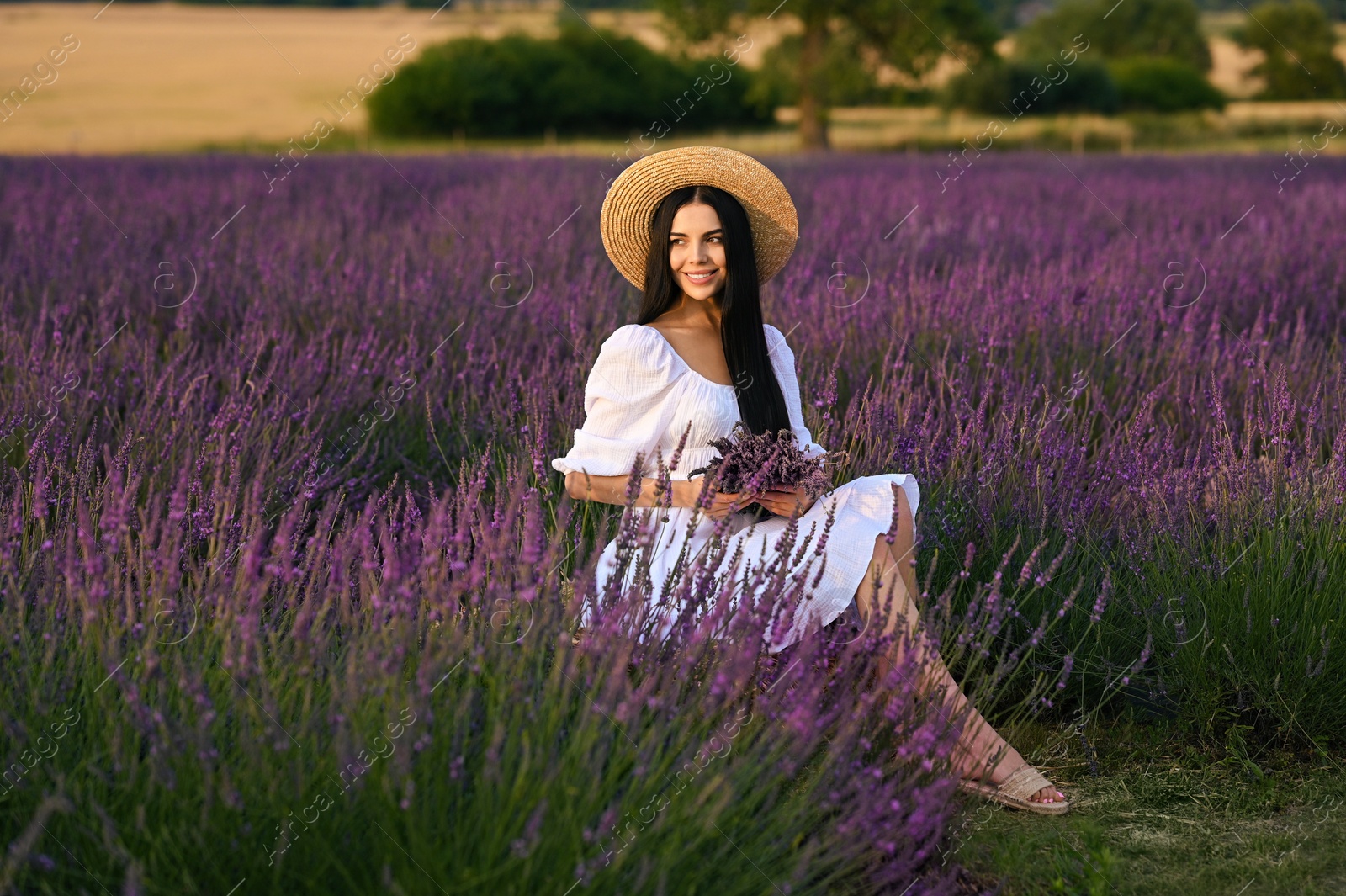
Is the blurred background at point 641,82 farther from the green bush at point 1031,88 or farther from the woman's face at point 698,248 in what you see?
the woman's face at point 698,248

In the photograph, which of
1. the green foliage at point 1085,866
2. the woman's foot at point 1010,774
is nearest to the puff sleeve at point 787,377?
the woman's foot at point 1010,774

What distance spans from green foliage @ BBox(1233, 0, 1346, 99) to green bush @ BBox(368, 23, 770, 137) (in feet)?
89.0

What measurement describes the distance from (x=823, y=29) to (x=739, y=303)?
29.0 metres

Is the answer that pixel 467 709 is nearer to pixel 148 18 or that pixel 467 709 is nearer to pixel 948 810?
pixel 948 810

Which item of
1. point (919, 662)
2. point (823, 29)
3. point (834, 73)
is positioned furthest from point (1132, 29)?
point (919, 662)

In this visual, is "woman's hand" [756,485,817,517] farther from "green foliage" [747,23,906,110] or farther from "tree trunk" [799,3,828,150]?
"green foliage" [747,23,906,110]

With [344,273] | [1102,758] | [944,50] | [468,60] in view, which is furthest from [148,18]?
[1102,758]

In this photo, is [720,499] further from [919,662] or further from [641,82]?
[641,82]

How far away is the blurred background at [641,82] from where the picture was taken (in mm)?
28406

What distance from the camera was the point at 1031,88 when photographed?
36.1 m

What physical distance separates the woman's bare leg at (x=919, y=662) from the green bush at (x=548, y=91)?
110 feet

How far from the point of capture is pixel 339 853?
1.47 m

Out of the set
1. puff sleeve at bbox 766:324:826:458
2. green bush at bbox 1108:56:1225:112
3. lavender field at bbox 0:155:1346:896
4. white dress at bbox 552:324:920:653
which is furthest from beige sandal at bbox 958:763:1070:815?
green bush at bbox 1108:56:1225:112

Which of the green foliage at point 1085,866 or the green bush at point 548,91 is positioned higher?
the green bush at point 548,91
